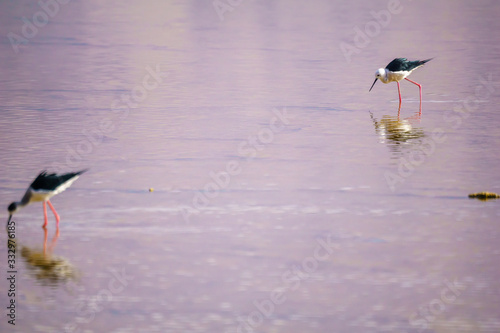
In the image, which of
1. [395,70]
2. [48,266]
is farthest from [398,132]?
[48,266]

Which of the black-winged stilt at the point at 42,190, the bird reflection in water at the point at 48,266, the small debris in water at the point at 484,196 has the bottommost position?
the bird reflection in water at the point at 48,266

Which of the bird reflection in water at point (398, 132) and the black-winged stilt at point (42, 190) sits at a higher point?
the bird reflection in water at point (398, 132)

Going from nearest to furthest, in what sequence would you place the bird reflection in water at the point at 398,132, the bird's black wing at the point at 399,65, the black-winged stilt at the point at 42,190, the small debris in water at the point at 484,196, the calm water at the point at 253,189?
1. the calm water at the point at 253,189
2. the black-winged stilt at the point at 42,190
3. the small debris in water at the point at 484,196
4. the bird reflection in water at the point at 398,132
5. the bird's black wing at the point at 399,65

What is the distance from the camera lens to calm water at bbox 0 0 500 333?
7652 mm

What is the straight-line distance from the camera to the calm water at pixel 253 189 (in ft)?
25.1

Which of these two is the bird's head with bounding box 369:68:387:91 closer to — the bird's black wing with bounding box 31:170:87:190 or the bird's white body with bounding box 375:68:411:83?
the bird's white body with bounding box 375:68:411:83

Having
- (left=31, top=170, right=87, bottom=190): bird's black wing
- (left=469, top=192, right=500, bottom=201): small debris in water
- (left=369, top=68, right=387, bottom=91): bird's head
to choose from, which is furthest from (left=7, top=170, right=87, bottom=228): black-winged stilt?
(left=369, top=68, right=387, bottom=91): bird's head

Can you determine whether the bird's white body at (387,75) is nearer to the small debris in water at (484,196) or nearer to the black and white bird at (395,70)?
the black and white bird at (395,70)

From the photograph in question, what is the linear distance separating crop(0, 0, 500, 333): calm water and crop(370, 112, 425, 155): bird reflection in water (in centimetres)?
6

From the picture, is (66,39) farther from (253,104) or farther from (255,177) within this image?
(255,177)

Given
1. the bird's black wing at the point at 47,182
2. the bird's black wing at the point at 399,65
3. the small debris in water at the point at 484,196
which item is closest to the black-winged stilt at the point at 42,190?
the bird's black wing at the point at 47,182

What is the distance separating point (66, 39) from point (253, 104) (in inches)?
453

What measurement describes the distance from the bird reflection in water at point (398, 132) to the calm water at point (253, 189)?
6 cm

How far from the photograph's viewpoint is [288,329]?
23.4 feet
